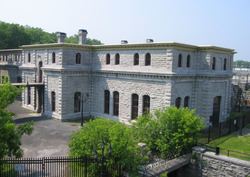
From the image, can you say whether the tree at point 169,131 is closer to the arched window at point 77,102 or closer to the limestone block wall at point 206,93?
the limestone block wall at point 206,93

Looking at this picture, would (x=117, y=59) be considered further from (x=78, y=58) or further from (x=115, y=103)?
(x=115, y=103)

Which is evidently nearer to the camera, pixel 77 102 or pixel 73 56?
pixel 73 56

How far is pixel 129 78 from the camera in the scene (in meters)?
29.9

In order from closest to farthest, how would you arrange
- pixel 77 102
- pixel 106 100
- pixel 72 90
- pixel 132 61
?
1. pixel 132 61
2. pixel 72 90
3. pixel 106 100
4. pixel 77 102

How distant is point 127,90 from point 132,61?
3142 mm

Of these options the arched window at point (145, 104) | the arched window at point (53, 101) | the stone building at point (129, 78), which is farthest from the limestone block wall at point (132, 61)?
the arched window at point (53, 101)

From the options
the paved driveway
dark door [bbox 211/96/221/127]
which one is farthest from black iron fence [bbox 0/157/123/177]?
dark door [bbox 211/96/221/127]

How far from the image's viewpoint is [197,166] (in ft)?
69.1

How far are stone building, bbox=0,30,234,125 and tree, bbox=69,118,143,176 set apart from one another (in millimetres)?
11353

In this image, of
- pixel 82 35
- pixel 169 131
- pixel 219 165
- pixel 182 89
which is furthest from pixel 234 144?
pixel 82 35

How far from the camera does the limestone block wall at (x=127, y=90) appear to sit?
1073 inches

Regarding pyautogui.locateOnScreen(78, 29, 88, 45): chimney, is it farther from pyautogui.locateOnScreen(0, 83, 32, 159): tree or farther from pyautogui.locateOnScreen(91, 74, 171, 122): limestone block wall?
pyautogui.locateOnScreen(0, 83, 32, 159): tree

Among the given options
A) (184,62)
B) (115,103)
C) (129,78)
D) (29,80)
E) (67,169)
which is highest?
(184,62)

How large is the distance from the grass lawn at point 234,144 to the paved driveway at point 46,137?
12391mm
